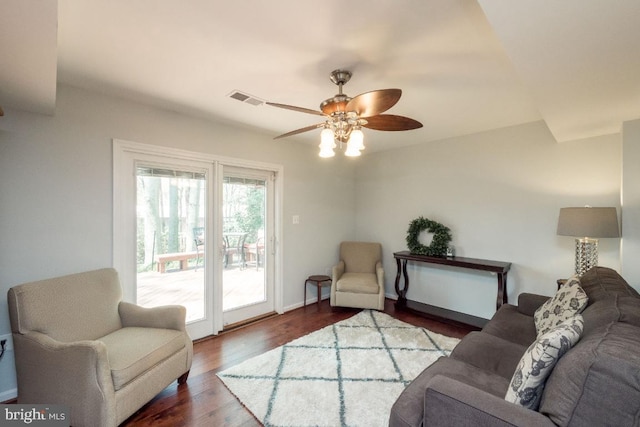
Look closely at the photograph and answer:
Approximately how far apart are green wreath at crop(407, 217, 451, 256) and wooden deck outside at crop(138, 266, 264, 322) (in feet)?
7.08

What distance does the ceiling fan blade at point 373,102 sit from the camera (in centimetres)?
160

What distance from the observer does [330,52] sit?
71.4 inches

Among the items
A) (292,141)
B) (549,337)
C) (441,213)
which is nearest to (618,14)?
(549,337)

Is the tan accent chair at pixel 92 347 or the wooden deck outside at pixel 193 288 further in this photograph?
the wooden deck outside at pixel 193 288

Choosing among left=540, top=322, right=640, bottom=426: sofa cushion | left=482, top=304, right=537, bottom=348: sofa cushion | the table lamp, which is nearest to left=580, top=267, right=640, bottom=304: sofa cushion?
the table lamp

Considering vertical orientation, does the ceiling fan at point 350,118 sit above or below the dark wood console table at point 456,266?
above

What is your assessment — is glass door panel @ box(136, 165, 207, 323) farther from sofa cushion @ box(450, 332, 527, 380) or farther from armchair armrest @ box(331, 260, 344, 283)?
sofa cushion @ box(450, 332, 527, 380)

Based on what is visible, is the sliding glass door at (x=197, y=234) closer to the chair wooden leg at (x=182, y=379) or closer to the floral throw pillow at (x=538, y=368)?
the chair wooden leg at (x=182, y=379)

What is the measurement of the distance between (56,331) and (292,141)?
122 inches

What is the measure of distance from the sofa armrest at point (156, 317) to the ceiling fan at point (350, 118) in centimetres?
171

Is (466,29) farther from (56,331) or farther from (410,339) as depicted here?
(56,331)

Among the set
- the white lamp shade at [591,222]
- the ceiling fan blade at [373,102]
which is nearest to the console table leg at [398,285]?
the white lamp shade at [591,222]

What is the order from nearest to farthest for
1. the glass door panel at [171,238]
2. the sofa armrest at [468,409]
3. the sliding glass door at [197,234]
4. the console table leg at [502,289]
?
1. the sofa armrest at [468,409]
2. the sliding glass door at [197,234]
3. the glass door panel at [171,238]
4. the console table leg at [502,289]

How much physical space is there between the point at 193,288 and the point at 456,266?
3.14m
